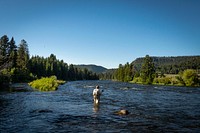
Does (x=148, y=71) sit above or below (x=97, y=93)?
above

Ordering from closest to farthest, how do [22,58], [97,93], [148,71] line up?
[97,93] < [22,58] < [148,71]

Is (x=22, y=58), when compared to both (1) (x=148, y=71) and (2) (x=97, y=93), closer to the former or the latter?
(1) (x=148, y=71)

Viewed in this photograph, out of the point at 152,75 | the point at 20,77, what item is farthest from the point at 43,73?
the point at 152,75

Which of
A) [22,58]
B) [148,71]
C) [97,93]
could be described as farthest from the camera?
[148,71]

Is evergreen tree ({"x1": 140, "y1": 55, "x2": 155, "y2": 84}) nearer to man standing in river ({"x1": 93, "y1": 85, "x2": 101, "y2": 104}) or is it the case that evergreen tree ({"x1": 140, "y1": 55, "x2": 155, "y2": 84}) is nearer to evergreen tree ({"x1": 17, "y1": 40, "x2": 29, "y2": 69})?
evergreen tree ({"x1": 17, "y1": 40, "x2": 29, "y2": 69})

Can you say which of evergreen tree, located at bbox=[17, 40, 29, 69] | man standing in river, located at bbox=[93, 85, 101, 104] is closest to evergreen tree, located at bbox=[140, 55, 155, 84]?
evergreen tree, located at bbox=[17, 40, 29, 69]

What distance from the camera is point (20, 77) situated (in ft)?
340

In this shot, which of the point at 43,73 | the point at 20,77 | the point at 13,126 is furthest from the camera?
the point at 43,73

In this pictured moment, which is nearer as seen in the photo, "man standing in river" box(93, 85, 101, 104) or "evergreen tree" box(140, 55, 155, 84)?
"man standing in river" box(93, 85, 101, 104)

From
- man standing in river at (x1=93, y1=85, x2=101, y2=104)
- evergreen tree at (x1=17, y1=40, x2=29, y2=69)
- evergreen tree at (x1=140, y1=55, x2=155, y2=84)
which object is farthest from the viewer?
evergreen tree at (x1=140, y1=55, x2=155, y2=84)

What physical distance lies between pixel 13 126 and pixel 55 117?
17.1 ft

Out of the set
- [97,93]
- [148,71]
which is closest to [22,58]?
[148,71]

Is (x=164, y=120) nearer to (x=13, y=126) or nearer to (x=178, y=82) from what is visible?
(x=13, y=126)

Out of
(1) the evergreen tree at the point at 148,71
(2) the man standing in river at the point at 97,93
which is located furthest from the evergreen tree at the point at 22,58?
(2) the man standing in river at the point at 97,93
